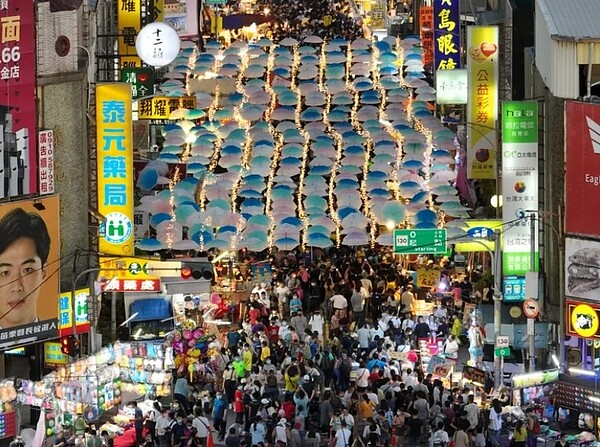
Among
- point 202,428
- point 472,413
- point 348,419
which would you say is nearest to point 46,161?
point 202,428

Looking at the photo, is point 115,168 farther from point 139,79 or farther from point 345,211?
point 345,211

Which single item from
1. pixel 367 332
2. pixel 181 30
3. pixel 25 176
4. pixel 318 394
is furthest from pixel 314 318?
pixel 181 30

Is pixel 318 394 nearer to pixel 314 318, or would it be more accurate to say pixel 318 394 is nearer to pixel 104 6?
pixel 314 318

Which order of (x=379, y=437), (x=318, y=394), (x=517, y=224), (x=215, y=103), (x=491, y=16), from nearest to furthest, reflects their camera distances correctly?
(x=379, y=437) < (x=318, y=394) < (x=517, y=224) < (x=491, y=16) < (x=215, y=103)

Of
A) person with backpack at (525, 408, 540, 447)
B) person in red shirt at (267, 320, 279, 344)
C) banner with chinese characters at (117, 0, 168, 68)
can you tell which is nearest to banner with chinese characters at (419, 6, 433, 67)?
banner with chinese characters at (117, 0, 168, 68)

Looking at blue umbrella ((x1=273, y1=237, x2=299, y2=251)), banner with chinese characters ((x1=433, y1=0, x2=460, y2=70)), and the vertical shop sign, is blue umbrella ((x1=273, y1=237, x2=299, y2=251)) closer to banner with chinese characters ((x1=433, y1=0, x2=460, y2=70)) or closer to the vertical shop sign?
the vertical shop sign
